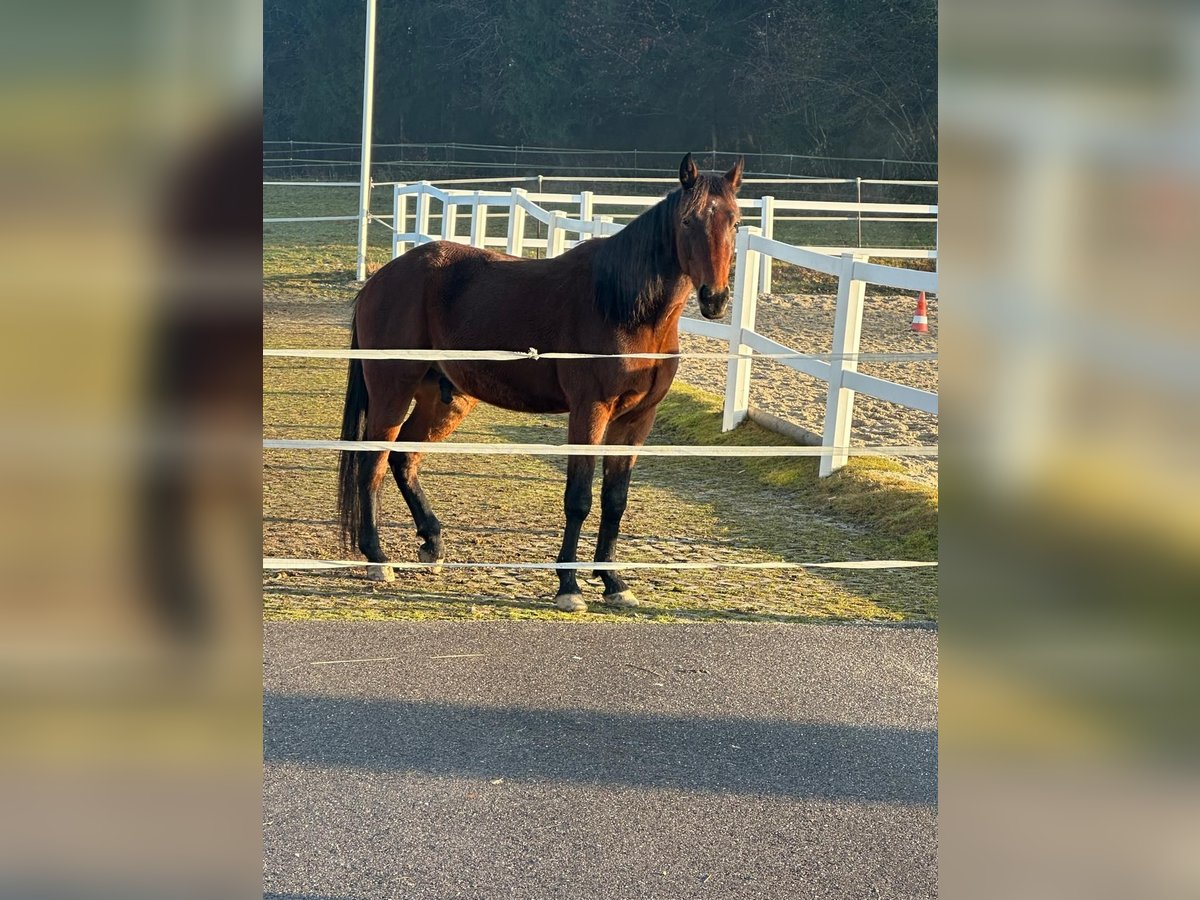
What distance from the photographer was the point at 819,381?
9.49 metres

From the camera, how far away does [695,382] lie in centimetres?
966

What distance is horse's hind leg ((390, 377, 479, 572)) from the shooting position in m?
5.05

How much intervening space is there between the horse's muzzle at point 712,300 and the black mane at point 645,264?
0.17 meters

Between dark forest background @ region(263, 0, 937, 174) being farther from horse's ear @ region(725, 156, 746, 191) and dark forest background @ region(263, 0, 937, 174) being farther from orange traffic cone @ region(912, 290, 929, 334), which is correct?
horse's ear @ region(725, 156, 746, 191)

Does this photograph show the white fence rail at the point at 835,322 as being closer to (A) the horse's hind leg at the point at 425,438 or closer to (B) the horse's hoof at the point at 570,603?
(B) the horse's hoof at the point at 570,603

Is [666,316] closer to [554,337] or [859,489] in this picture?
[554,337]

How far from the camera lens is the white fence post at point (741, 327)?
24.9 feet

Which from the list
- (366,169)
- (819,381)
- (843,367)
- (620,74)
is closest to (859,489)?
(843,367)

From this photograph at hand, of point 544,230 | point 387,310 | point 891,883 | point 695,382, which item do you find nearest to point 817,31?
point 544,230

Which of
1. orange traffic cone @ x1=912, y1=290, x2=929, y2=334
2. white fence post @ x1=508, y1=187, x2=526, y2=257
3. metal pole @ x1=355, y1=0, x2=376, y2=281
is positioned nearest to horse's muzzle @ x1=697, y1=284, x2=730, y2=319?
orange traffic cone @ x1=912, y1=290, x2=929, y2=334

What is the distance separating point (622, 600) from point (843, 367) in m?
2.42

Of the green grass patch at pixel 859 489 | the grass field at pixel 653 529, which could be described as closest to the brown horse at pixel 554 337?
the grass field at pixel 653 529
